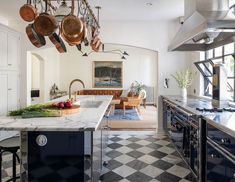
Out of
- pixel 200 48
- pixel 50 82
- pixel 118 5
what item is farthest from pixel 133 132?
pixel 50 82

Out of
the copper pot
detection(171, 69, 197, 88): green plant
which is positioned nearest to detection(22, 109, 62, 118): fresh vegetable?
the copper pot

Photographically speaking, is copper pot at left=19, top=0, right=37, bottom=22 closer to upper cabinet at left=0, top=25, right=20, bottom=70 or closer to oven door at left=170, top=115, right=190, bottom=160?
oven door at left=170, top=115, right=190, bottom=160

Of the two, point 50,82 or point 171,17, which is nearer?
point 171,17

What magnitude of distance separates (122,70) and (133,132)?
5.87 m

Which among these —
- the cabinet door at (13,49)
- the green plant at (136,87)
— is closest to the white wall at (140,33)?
the cabinet door at (13,49)

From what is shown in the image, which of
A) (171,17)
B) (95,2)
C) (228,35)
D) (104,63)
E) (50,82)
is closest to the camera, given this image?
(228,35)

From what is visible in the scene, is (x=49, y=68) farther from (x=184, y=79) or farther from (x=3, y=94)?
(x=184, y=79)

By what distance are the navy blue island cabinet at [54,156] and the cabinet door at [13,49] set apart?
3.42m

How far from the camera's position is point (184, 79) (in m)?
4.68

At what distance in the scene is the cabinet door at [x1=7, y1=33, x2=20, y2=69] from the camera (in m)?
4.76

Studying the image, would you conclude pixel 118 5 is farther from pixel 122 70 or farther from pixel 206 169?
pixel 122 70

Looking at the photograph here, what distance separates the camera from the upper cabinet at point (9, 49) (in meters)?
4.50

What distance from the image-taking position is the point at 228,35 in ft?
10.4

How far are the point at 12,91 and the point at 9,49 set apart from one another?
2.86 ft
